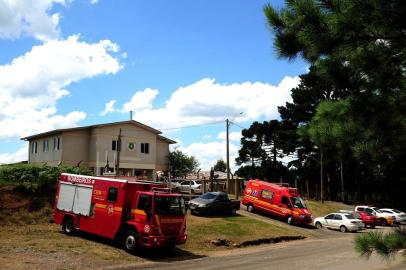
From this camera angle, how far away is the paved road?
17859 millimetres

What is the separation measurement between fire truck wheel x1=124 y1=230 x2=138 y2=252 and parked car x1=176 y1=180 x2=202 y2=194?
26.3m

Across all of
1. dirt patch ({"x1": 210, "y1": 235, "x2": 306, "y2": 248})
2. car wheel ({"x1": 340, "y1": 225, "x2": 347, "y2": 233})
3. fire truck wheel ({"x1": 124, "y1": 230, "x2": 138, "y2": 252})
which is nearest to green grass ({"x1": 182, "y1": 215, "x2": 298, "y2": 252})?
dirt patch ({"x1": 210, "y1": 235, "x2": 306, "y2": 248})

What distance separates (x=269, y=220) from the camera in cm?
3638

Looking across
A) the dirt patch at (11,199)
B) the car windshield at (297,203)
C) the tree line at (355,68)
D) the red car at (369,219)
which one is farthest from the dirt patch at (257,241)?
the tree line at (355,68)

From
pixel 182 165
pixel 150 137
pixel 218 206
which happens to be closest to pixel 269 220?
pixel 218 206

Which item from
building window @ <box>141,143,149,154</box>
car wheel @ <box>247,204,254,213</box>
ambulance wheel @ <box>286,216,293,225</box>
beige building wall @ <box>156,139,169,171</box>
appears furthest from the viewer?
beige building wall @ <box>156,139,169,171</box>

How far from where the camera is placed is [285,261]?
64.6 feet

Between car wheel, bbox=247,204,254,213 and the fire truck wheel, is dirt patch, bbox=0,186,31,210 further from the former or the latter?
car wheel, bbox=247,204,254,213

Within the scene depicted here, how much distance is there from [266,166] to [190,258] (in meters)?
49.5

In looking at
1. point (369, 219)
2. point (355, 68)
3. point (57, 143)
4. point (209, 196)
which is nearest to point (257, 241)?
point (209, 196)

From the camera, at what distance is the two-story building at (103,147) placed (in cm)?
5084

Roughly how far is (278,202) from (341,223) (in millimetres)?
5053

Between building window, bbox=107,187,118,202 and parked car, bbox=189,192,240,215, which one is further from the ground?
building window, bbox=107,187,118,202

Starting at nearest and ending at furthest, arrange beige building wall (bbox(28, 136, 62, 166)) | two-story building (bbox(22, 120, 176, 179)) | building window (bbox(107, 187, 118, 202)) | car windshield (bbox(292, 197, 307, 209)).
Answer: building window (bbox(107, 187, 118, 202)) < car windshield (bbox(292, 197, 307, 209)) < two-story building (bbox(22, 120, 176, 179)) < beige building wall (bbox(28, 136, 62, 166))
